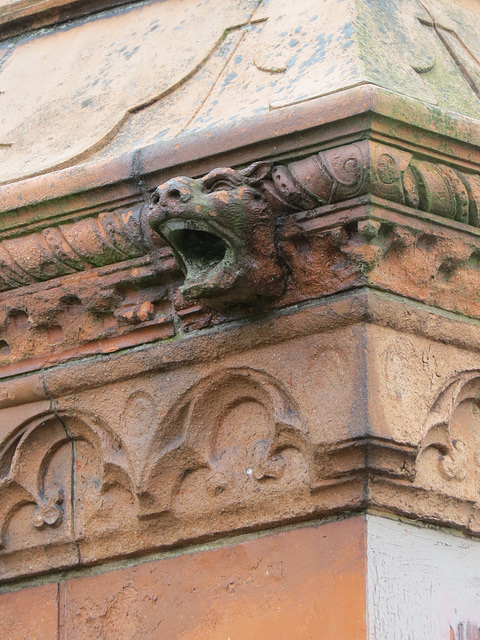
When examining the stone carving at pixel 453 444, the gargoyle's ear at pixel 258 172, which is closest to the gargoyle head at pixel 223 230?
the gargoyle's ear at pixel 258 172

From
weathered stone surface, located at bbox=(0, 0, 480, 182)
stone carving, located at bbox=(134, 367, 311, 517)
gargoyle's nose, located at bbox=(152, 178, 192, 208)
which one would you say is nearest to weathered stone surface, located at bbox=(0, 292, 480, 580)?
stone carving, located at bbox=(134, 367, 311, 517)

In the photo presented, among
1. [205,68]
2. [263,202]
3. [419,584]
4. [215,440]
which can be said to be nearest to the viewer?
[419,584]

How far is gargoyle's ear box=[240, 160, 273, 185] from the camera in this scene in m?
2.72

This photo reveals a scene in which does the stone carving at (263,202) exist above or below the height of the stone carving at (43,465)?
above

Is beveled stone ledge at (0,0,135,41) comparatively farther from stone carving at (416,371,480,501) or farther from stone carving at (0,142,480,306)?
stone carving at (416,371,480,501)

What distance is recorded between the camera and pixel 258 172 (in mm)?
2725

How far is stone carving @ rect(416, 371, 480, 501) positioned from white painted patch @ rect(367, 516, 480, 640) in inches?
4.5

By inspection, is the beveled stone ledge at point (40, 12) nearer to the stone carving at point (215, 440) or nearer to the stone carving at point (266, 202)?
the stone carving at point (266, 202)

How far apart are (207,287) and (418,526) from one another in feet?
2.27

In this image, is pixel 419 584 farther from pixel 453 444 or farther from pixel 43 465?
pixel 43 465

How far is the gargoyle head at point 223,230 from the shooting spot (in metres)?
2.65

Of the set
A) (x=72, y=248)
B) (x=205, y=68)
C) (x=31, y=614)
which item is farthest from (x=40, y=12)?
(x=31, y=614)

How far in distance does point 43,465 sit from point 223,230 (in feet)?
2.60

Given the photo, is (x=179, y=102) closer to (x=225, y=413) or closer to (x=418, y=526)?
(x=225, y=413)
